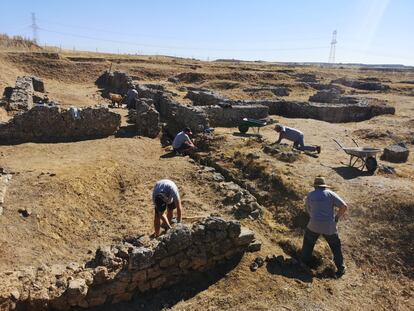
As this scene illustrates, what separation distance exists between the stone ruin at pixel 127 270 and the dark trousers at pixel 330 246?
1102mm

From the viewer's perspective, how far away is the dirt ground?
22.8ft

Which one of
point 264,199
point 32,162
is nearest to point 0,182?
point 32,162

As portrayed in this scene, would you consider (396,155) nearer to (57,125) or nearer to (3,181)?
(57,125)

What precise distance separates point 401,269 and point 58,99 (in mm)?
19188

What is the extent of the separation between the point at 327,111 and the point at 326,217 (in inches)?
586

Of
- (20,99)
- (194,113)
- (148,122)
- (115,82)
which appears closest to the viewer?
(148,122)

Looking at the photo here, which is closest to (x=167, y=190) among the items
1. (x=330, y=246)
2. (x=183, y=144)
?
(x=330, y=246)

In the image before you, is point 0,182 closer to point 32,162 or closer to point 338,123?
point 32,162

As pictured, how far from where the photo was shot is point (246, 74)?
3816cm

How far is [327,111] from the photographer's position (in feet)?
69.6

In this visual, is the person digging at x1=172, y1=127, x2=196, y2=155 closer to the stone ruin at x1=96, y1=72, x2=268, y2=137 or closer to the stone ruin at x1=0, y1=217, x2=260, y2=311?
the stone ruin at x1=96, y1=72, x2=268, y2=137

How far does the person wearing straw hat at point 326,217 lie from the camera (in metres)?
7.34

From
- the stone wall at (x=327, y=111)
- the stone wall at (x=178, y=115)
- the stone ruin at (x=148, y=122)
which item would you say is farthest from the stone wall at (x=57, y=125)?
the stone wall at (x=327, y=111)

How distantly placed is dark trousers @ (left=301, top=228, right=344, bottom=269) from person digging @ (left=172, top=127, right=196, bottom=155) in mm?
6828
